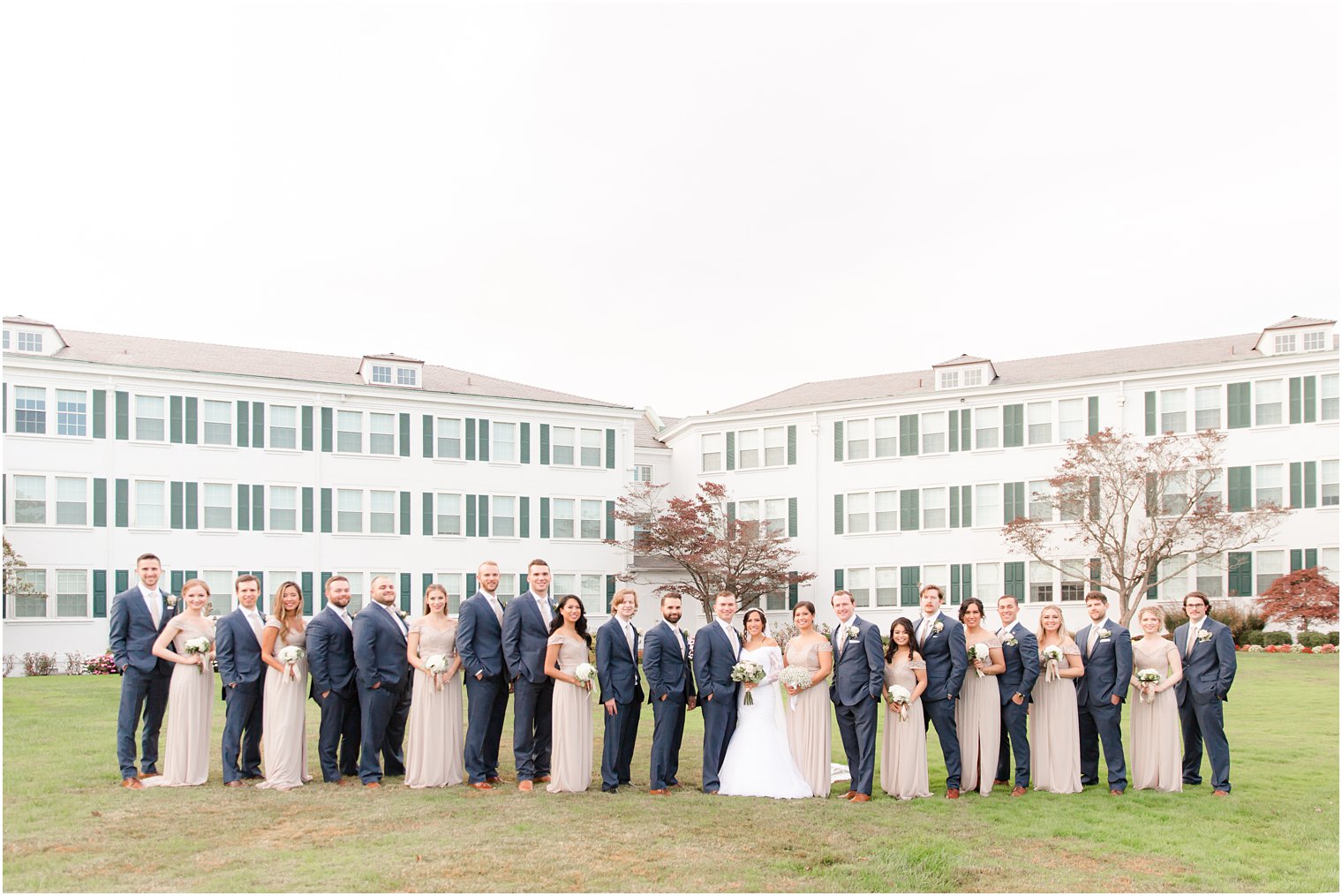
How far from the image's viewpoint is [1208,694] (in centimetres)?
1188

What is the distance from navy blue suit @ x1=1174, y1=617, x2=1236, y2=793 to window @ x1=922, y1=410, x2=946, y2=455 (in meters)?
29.1

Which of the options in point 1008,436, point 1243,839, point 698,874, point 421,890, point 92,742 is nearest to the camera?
point 421,890

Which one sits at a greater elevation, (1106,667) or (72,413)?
(72,413)

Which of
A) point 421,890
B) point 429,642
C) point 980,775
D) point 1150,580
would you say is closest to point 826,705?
point 980,775

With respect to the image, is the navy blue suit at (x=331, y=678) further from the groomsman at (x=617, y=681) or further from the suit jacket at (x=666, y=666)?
the suit jacket at (x=666, y=666)

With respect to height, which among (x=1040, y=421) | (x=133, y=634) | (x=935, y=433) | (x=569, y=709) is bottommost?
(x=569, y=709)

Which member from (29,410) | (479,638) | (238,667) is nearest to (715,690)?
(479,638)

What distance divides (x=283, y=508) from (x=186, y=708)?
26913 millimetres

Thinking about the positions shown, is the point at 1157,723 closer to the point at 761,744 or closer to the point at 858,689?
the point at 858,689

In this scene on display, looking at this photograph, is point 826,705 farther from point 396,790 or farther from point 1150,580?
point 1150,580

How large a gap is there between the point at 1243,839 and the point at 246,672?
354 inches

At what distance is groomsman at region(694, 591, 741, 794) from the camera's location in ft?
38.6

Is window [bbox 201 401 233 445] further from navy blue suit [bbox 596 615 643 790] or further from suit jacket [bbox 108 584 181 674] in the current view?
navy blue suit [bbox 596 615 643 790]

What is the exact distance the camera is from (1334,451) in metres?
36.1
